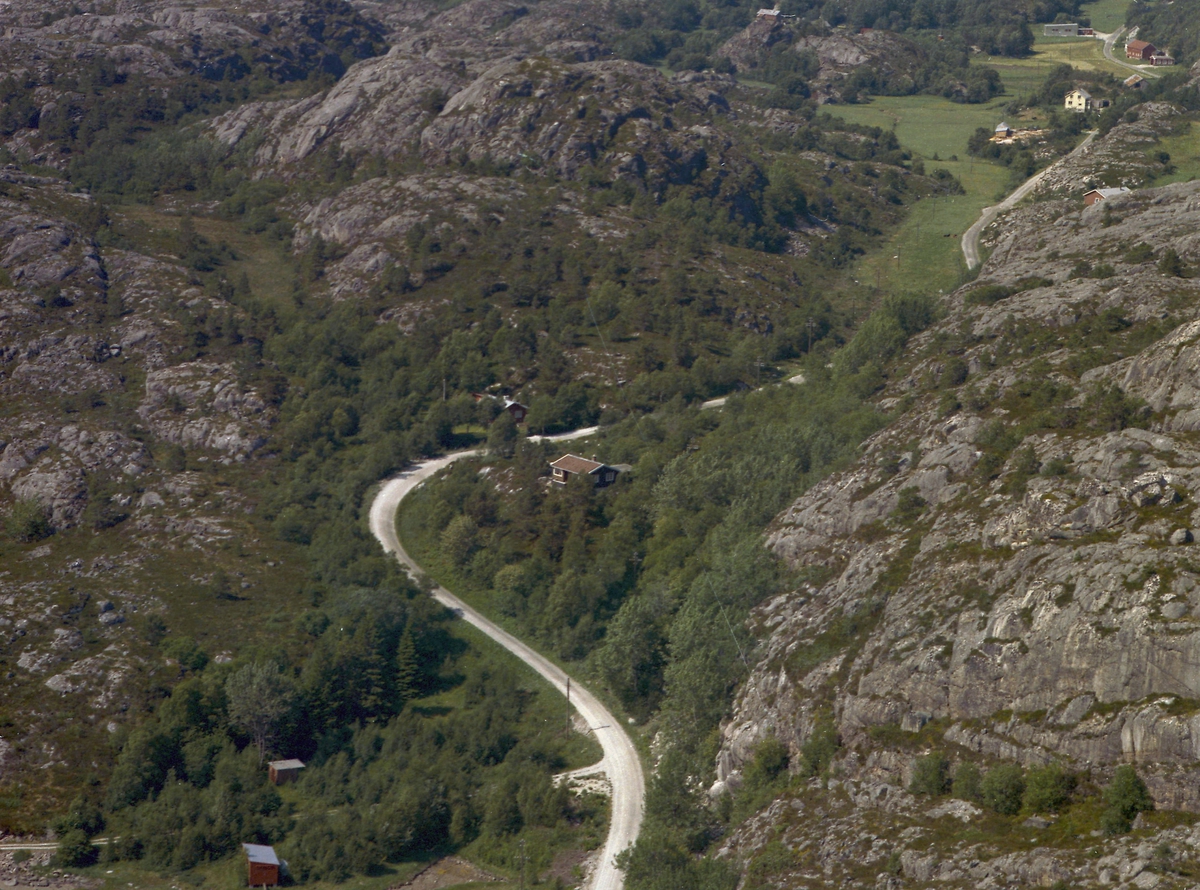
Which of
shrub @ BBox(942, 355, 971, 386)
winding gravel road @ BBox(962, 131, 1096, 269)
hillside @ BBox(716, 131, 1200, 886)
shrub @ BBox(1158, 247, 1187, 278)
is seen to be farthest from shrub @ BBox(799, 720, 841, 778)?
winding gravel road @ BBox(962, 131, 1096, 269)

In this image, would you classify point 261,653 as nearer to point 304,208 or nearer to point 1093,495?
point 1093,495

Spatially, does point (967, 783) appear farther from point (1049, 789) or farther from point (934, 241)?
point (934, 241)

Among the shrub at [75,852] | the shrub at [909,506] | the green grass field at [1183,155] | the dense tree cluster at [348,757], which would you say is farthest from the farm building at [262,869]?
the green grass field at [1183,155]

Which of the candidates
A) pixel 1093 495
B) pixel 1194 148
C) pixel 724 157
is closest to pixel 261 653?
pixel 1093 495

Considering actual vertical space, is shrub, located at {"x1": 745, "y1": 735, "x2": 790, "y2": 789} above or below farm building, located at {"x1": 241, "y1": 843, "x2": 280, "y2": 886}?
above

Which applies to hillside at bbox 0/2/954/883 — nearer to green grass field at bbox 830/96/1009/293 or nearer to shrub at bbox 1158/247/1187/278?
green grass field at bbox 830/96/1009/293

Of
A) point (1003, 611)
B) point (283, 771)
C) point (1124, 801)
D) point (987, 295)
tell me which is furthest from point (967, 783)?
point (987, 295)
